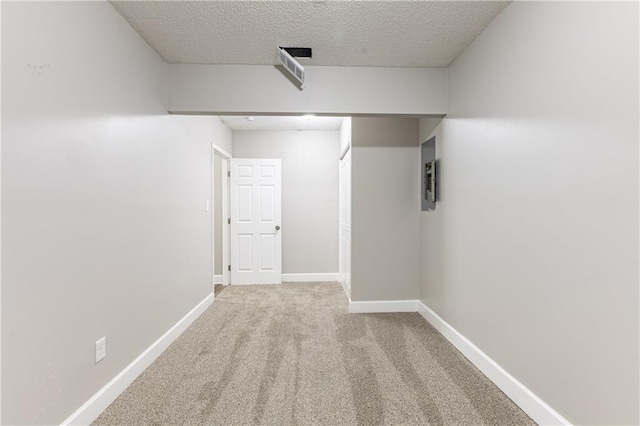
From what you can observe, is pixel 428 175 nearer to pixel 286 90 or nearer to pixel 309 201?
pixel 286 90

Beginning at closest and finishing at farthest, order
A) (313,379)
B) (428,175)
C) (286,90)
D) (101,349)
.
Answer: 1. (101,349)
2. (313,379)
3. (286,90)
4. (428,175)

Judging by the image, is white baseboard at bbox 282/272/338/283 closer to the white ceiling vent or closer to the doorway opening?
the doorway opening

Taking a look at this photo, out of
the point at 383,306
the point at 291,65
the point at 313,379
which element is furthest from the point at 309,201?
the point at 313,379

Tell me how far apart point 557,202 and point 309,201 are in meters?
3.73

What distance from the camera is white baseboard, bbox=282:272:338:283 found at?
16.1 feet

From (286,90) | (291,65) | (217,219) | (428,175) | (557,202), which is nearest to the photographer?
(557,202)

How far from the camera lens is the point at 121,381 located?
190cm

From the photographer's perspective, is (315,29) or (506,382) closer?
(506,382)

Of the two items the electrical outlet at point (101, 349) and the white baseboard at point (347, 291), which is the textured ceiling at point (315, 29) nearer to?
the electrical outlet at point (101, 349)

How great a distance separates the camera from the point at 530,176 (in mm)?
1654

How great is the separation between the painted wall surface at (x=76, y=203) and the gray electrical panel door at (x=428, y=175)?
2.41m

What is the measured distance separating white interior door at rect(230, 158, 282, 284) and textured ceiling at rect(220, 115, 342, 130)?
1.70 ft

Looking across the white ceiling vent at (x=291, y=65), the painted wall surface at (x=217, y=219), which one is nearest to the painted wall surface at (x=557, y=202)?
the white ceiling vent at (x=291, y=65)

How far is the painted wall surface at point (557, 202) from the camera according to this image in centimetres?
118
